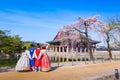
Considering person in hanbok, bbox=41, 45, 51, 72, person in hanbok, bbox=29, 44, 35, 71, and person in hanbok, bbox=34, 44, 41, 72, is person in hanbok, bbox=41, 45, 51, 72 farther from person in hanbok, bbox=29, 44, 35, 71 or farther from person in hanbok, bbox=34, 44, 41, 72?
person in hanbok, bbox=29, 44, 35, 71

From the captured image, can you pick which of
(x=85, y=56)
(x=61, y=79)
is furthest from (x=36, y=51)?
(x=85, y=56)

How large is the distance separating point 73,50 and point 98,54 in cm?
357

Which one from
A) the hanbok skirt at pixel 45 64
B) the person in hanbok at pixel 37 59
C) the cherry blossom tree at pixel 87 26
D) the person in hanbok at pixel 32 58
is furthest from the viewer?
the cherry blossom tree at pixel 87 26

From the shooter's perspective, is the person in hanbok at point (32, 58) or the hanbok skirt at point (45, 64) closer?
the hanbok skirt at point (45, 64)

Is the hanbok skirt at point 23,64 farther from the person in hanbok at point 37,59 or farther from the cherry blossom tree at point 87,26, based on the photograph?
the cherry blossom tree at point 87,26

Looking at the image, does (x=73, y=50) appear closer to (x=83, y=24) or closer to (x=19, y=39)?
(x=83, y=24)

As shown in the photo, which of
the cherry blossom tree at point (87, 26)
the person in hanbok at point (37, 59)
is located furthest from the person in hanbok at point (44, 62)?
the cherry blossom tree at point (87, 26)

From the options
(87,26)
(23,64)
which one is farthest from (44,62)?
(87,26)

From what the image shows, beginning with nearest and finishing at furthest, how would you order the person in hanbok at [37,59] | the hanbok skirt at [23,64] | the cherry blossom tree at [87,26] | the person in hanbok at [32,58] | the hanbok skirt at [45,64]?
1. the hanbok skirt at [23,64]
2. the hanbok skirt at [45,64]
3. the person in hanbok at [37,59]
4. the person in hanbok at [32,58]
5. the cherry blossom tree at [87,26]

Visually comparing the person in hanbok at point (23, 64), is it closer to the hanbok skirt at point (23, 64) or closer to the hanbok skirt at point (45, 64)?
the hanbok skirt at point (23, 64)

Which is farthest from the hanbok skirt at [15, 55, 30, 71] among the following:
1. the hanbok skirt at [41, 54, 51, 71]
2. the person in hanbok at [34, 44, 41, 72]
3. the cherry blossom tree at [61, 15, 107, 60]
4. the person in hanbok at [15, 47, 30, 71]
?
the cherry blossom tree at [61, 15, 107, 60]

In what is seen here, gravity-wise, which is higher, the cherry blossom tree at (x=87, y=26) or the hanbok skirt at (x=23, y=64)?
the cherry blossom tree at (x=87, y=26)

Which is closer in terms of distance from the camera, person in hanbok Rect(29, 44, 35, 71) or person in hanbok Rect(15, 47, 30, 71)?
person in hanbok Rect(15, 47, 30, 71)

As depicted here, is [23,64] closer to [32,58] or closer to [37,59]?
[32,58]
